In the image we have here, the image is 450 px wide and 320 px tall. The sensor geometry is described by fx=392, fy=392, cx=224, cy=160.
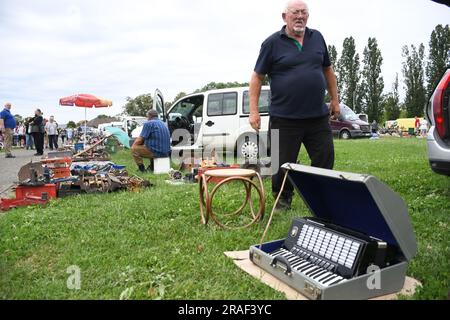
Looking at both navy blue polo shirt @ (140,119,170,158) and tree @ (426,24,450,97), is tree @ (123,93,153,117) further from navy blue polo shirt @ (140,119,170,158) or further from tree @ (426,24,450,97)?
navy blue polo shirt @ (140,119,170,158)

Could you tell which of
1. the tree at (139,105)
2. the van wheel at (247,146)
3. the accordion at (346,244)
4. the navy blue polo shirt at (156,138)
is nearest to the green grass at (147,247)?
the accordion at (346,244)

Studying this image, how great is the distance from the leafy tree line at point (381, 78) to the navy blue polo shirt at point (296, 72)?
57.2 metres

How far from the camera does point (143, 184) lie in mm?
6699

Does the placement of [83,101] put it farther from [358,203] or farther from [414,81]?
[414,81]

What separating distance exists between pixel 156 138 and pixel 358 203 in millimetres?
6698

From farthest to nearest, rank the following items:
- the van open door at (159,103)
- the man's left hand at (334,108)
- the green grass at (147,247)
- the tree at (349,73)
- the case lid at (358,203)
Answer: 1. the tree at (349,73)
2. the van open door at (159,103)
3. the man's left hand at (334,108)
4. the green grass at (147,247)
5. the case lid at (358,203)

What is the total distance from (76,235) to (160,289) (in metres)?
1.73

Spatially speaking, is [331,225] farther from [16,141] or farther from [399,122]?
[399,122]

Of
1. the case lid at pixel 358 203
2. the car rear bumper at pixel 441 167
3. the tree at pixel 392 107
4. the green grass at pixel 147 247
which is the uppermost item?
the tree at pixel 392 107

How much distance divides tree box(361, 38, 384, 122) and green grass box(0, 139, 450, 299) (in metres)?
56.5

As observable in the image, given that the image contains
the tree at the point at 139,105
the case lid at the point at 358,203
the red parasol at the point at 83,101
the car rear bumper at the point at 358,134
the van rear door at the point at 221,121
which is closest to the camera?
the case lid at the point at 358,203

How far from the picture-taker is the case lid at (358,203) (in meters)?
2.30

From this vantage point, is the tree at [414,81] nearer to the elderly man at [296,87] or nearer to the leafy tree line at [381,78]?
the leafy tree line at [381,78]

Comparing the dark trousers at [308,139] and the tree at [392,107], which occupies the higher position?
the tree at [392,107]
